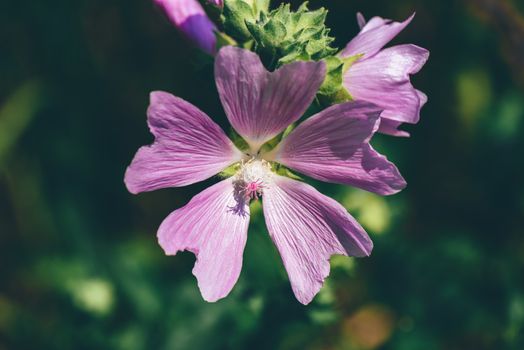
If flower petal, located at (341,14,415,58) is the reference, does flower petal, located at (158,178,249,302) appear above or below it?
below

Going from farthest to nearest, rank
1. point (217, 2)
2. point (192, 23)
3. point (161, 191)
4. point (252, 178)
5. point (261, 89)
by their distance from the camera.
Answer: point (161, 191)
point (192, 23)
point (252, 178)
point (217, 2)
point (261, 89)

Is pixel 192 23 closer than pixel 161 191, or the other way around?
pixel 192 23

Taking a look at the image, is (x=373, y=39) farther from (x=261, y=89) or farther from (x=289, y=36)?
(x=261, y=89)

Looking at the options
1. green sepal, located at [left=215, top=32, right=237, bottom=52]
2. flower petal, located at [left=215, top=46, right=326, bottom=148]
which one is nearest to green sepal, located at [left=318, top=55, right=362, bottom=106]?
flower petal, located at [left=215, top=46, right=326, bottom=148]

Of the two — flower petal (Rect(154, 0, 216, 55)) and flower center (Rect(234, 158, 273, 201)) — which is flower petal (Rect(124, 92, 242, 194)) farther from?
flower petal (Rect(154, 0, 216, 55))

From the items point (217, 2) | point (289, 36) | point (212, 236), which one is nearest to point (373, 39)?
point (289, 36)
